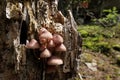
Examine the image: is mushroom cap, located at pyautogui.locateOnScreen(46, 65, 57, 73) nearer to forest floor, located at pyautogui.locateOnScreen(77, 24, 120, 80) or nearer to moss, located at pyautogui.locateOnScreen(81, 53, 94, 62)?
forest floor, located at pyautogui.locateOnScreen(77, 24, 120, 80)

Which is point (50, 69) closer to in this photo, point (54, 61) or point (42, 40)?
point (54, 61)

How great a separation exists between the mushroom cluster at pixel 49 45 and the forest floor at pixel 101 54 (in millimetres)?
2905

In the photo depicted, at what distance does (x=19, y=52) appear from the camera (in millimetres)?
3318

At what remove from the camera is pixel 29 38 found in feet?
11.1

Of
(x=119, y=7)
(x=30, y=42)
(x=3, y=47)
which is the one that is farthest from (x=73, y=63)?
(x=119, y=7)

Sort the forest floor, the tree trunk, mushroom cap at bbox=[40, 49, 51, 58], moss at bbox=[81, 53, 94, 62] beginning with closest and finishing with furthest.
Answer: mushroom cap at bbox=[40, 49, 51, 58]
the tree trunk
the forest floor
moss at bbox=[81, 53, 94, 62]

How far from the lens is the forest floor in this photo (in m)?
6.27

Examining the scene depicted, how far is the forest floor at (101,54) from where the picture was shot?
6.27 metres

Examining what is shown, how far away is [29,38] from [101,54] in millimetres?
4175

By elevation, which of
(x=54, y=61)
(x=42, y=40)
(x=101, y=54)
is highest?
(x=42, y=40)

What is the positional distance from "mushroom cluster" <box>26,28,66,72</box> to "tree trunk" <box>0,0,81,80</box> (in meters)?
0.14

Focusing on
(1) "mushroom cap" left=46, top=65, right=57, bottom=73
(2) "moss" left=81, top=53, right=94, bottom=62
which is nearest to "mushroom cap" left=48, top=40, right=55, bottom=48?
(1) "mushroom cap" left=46, top=65, right=57, bottom=73

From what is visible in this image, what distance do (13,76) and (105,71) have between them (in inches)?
136

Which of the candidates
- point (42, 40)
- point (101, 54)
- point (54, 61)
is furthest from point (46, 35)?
point (101, 54)
